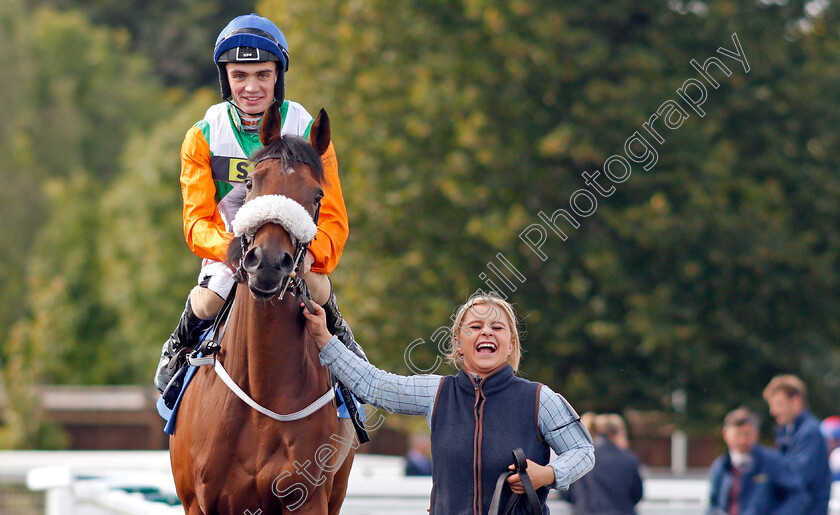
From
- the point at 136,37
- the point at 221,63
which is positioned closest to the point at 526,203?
the point at 221,63

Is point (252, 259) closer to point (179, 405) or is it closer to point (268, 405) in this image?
point (268, 405)

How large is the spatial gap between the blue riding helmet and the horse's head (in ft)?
1.54

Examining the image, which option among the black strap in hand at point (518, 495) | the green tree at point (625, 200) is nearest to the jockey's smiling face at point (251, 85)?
the black strap in hand at point (518, 495)

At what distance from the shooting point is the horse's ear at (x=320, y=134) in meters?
4.26

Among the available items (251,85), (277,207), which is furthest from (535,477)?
(251,85)

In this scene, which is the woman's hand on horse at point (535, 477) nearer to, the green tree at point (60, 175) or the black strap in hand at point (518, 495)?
the black strap in hand at point (518, 495)

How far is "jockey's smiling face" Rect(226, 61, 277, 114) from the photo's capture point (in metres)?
4.56

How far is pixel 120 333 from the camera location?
88.0 feet

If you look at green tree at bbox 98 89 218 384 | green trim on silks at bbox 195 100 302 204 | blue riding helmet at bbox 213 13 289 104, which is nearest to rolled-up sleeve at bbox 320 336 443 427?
green trim on silks at bbox 195 100 302 204

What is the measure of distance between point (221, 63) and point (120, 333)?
76.2 ft

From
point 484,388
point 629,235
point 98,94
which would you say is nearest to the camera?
point 484,388

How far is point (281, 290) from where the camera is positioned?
148 inches

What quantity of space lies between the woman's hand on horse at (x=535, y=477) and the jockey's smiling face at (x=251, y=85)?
1.89 m

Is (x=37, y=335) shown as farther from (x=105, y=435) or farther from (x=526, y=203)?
(x=526, y=203)
